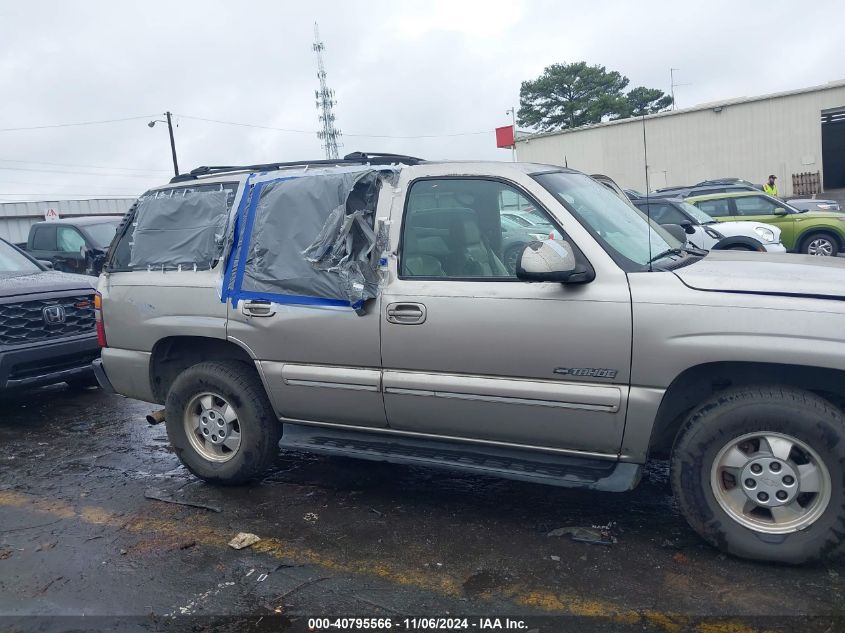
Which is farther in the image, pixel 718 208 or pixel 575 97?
pixel 575 97

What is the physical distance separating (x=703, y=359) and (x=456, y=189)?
63.1 inches

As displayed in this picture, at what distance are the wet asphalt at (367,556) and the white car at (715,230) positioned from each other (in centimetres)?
845

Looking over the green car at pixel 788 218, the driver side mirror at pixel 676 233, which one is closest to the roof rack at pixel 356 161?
the driver side mirror at pixel 676 233

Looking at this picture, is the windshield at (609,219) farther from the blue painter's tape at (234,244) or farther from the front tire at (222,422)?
the front tire at (222,422)

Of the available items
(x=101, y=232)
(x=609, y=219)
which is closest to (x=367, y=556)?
(x=609, y=219)

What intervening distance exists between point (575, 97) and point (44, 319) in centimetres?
5454

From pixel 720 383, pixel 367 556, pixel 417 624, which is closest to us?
pixel 417 624

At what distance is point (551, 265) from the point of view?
3.59 meters

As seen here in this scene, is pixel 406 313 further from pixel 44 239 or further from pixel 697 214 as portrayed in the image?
pixel 44 239

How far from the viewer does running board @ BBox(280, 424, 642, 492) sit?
3.72 metres

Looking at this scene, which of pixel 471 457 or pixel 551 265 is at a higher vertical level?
pixel 551 265

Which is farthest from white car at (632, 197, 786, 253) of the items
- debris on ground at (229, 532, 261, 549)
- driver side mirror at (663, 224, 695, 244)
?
debris on ground at (229, 532, 261, 549)

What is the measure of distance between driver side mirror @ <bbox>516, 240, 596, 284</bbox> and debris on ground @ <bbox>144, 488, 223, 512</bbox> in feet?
7.99

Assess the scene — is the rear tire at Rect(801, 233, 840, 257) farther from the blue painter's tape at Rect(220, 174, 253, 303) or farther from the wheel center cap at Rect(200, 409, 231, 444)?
the wheel center cap at Rect(200, 409, 231, 444)
